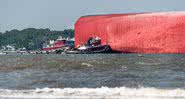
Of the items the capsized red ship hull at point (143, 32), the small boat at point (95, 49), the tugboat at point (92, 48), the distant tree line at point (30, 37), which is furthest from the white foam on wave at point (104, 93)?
the distant tree line at point (30, 37)

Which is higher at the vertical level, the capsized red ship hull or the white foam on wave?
the capsized red ship hull

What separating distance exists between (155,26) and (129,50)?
5380 mm

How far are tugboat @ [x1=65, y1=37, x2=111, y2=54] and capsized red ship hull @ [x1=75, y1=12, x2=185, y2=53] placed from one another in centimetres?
128

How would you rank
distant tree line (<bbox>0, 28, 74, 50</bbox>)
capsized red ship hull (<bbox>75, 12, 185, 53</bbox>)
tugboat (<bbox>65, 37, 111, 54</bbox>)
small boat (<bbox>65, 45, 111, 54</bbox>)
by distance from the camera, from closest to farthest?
capsized red ship hull (<bbox>75, 12, 185, 53</bbox>)
small boat (<bbox>65, 45, 111, 54</bbox>)
tugboat (<bbox>65, 37, 111, 54</bbox>)
distant tree line (<bbox>0, 28, 74, 50</bbox>)

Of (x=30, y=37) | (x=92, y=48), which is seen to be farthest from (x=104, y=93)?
(x=30, y=37)

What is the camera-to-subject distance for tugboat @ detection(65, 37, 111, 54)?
87581 millimetres

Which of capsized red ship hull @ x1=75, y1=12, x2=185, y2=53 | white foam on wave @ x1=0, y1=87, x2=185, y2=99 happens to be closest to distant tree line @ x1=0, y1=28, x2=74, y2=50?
capsized red ship hull @ x1=75, y1=12, x2=185, y2=53

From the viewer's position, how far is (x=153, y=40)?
88.4 metres

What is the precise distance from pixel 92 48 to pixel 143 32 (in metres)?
8.46

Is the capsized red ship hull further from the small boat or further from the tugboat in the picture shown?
the small boat

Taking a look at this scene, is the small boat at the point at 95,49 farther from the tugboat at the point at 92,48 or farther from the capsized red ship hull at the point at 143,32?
the capsized red ship hull at the point at 143,32

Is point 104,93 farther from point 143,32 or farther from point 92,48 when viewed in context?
point 143,32

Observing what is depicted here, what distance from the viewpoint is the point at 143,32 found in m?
90.6

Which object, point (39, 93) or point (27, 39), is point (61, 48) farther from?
point (39, 93)
